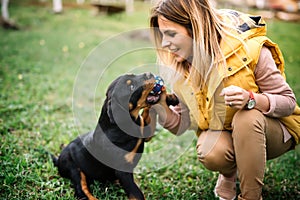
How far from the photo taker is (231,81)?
2354 mm

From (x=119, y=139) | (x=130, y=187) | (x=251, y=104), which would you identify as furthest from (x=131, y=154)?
(x=251, y=104)

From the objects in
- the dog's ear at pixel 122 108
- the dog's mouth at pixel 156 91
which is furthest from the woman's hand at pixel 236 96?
the dog's ear at pixel 122 108

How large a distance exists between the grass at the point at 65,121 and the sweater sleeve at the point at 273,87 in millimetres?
947

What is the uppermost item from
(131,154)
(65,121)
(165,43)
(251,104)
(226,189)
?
(165,43)

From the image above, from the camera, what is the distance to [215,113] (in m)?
2.55

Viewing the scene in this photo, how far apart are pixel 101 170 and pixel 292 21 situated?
1415 centimetres

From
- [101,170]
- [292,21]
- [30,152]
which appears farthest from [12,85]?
[292,21]

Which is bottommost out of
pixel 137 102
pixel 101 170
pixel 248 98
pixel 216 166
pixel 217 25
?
pixel 101 170

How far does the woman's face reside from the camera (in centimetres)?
240

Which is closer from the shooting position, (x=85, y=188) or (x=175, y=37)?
(x=175, y=37)

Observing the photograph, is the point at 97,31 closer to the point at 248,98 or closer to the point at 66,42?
the point at 66,42

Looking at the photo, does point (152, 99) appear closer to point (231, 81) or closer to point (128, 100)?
point (128, 100)

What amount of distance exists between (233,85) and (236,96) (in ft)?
0.53

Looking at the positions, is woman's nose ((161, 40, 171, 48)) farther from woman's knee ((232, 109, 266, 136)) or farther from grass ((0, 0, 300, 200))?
grass ((0, 0, 300, 200))
